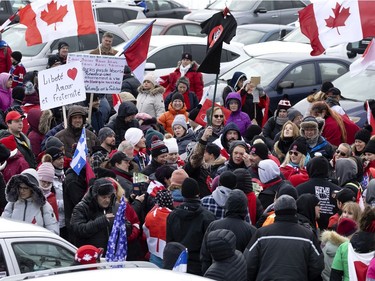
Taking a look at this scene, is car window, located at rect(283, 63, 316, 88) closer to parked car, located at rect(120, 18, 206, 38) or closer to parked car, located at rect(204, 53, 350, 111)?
parked car, located at rect(204, 53, 350, 111)

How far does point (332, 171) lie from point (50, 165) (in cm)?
335

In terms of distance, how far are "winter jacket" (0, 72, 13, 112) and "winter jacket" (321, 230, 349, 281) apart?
804 cm

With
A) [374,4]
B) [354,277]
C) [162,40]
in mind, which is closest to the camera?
[354,277]

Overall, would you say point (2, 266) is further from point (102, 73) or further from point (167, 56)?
point (167, 56)

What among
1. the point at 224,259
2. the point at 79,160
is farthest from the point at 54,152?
the point at 224,259

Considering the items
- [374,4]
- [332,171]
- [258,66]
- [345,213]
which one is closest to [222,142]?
[332,171]

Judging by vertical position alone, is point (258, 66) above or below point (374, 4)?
below

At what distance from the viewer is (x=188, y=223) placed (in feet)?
32.5

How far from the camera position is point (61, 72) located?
1364 centimetres

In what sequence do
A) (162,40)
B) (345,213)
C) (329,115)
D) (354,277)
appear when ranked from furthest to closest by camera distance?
(162,40) → (329,115) → (345,213) → (354,277)

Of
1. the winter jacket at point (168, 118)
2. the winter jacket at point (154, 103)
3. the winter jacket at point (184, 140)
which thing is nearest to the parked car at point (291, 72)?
the winter jacket at point (154, 103)

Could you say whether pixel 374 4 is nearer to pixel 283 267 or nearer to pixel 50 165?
pixel 50 165

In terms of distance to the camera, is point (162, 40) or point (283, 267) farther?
point (162, 40)

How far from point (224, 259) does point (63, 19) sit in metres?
7.31
